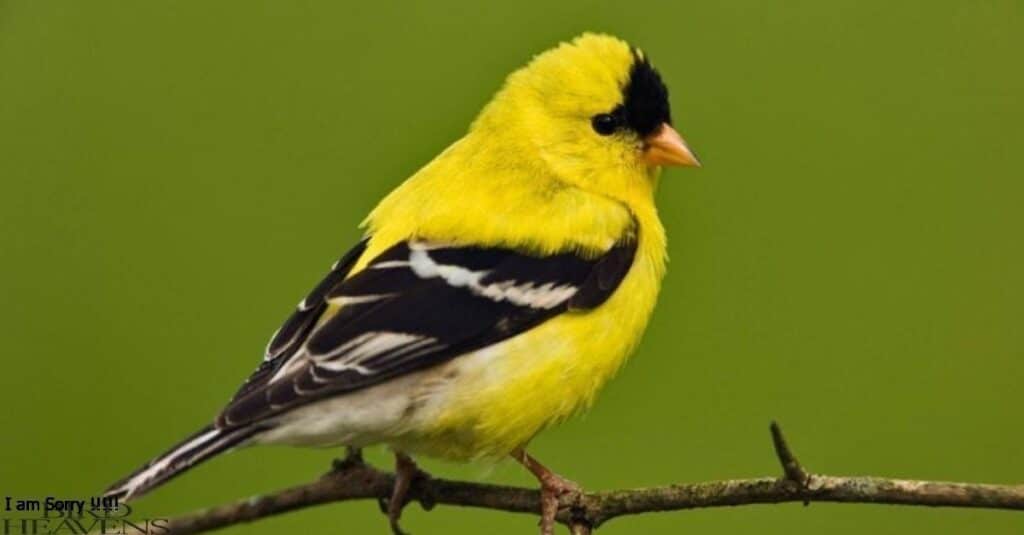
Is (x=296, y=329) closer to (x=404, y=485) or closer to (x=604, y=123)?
(x=404, y=485)

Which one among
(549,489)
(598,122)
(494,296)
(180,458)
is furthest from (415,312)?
(598,122)

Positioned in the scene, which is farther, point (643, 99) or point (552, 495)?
point (643, 99)

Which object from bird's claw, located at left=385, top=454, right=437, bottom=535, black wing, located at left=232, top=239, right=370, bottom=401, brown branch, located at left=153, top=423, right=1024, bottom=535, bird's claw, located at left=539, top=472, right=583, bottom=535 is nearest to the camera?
brown branch, located at left=153, top=423, right=1024, bottom=535

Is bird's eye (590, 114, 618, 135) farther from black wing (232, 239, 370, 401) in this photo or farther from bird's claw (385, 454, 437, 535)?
bird's claw (385, 454, 437, 535)

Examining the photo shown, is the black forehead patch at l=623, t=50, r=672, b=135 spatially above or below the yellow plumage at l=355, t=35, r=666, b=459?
above

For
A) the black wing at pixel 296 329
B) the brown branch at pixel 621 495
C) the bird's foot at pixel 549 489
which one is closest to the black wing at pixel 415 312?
the black wing at pixel 296 329

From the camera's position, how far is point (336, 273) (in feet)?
11.5

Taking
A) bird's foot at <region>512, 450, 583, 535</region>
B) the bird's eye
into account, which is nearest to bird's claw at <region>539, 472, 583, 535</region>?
bird's foot at <region>512, 450, 583, 535</region>

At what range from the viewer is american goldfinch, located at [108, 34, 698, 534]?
3125mm

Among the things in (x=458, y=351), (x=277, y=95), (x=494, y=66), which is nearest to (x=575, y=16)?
(x=494, y=66)

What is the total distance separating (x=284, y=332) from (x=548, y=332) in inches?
21.4

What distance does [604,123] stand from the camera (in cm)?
384

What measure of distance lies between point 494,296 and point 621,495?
0.64 metres

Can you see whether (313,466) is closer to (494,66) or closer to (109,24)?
(494,66)
